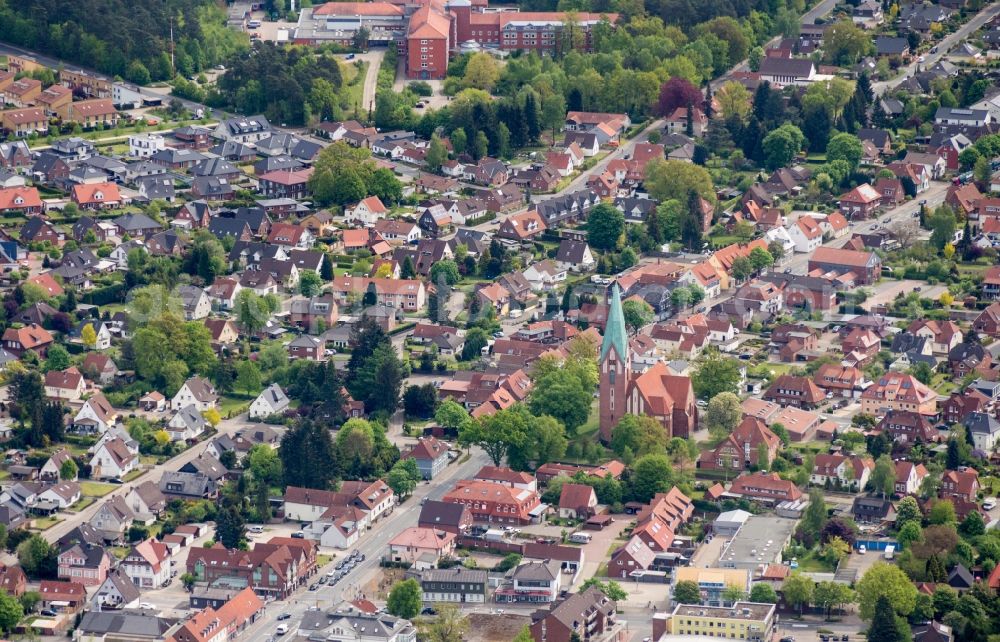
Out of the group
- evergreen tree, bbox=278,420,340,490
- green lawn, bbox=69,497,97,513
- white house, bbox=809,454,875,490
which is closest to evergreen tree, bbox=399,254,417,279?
evergreen tree, bbox=278,420,340,490

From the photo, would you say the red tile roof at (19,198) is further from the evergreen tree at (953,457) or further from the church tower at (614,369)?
the evergreen tree at (953,457)

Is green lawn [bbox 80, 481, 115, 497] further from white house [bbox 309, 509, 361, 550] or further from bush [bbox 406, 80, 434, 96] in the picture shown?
bush [bbox 406, 80, 434, 96]

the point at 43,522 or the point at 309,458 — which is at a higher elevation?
the point at 309,458

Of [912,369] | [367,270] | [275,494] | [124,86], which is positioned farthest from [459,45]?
[275,494]

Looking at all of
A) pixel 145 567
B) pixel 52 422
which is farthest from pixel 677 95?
pixel 145 567

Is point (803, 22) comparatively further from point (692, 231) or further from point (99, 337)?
point (99, 337)

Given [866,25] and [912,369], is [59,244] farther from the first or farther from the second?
[866,25]
